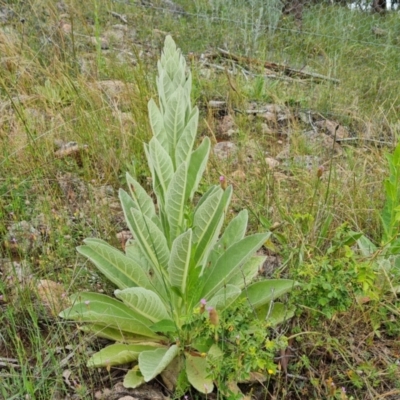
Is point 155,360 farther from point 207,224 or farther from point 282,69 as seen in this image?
point 282,69

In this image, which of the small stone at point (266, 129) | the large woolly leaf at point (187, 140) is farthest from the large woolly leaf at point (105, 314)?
the small stone at point (266, 129)

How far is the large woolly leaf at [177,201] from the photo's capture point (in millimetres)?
1406

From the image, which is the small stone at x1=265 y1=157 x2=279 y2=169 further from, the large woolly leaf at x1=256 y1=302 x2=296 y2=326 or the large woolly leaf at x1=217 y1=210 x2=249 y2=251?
the large woolly leaf at x1=256 y1=302 x2=296 y2=326

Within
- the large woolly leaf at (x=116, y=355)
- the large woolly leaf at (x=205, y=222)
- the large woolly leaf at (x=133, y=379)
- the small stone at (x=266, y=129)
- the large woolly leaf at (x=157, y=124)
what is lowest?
the large woolly leaf at (x=133, y=379)

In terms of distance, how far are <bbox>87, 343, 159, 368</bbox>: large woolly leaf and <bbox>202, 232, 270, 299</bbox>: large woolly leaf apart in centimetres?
27

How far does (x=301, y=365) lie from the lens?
149 cm

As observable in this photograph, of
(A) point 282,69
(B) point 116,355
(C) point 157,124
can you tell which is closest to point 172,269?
(B) point 116,355

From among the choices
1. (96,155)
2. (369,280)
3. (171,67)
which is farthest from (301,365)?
(96,155)

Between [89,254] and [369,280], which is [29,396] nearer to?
[89,254]

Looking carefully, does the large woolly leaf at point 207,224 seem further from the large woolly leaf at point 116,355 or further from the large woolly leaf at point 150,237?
the large woolly leaf at point 116,355

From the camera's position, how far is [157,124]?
1460 mm

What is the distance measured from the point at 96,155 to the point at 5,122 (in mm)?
719

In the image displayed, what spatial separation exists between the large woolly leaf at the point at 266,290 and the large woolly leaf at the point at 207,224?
184 mm

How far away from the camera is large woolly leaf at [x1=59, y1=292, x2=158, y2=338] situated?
4.69 feet
